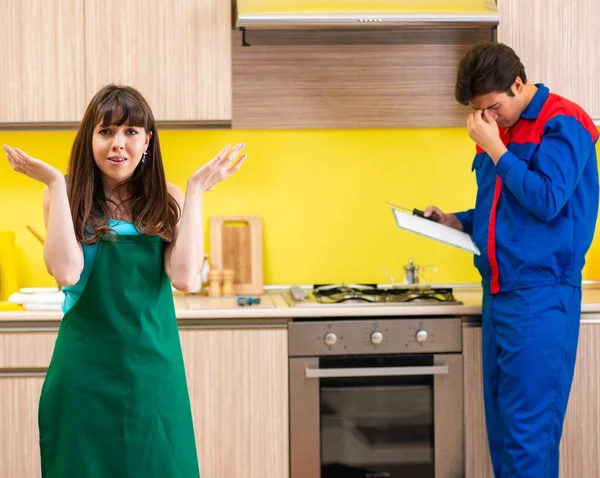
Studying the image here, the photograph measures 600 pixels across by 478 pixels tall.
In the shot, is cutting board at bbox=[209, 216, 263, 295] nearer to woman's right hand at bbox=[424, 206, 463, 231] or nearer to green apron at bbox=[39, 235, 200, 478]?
woman's right hand at bbox=[424, 206, 463, 231]

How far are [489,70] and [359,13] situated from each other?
1.72 ft

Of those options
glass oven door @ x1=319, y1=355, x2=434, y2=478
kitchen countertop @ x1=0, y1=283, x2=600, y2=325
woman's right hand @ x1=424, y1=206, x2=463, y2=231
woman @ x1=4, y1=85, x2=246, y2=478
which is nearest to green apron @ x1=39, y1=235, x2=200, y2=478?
woman @ x1=4, y1=85, x2=246, y2=478

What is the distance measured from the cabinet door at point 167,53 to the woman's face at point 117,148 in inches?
46.3

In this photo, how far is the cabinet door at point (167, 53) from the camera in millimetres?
2984

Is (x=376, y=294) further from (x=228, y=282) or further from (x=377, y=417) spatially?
(x=228, y=282)

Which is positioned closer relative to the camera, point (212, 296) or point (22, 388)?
point (22, 388)

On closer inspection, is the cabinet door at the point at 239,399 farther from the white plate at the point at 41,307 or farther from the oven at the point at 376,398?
the white plate at the point at 41,307

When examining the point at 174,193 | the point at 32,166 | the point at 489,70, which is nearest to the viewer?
the point at 32,166

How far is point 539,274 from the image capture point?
260cm

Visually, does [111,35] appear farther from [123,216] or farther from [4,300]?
[123,216]

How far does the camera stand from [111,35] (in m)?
2.98

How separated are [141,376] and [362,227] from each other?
1704mm

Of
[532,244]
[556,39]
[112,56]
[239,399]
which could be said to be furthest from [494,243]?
[112,56]

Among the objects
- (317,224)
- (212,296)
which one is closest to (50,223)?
(212,296)
